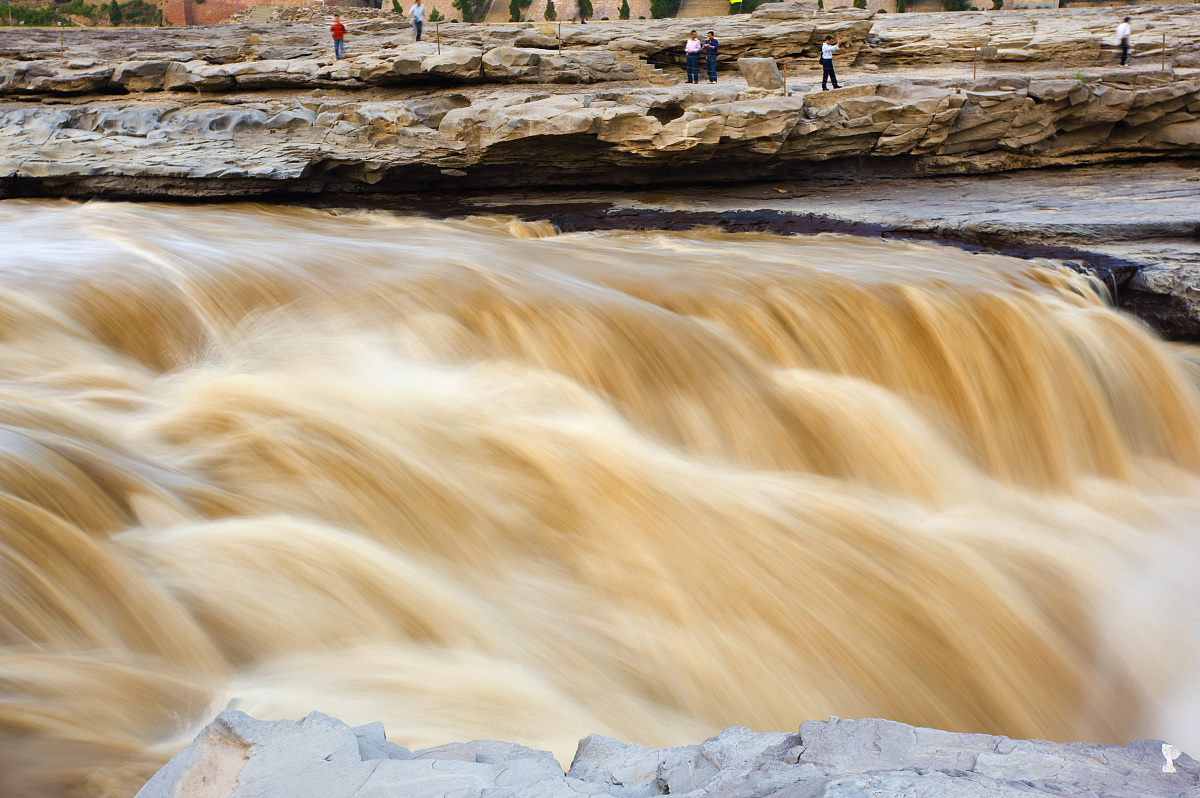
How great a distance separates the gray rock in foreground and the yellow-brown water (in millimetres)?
346

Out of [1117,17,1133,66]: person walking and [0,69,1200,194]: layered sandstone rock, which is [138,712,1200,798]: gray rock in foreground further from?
[1117,17,1133,66]: person walking

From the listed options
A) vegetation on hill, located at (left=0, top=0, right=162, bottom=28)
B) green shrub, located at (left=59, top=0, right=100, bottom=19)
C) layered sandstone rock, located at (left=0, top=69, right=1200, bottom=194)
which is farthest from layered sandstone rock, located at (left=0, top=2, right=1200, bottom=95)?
green shrub, located at (left=59, top=0, right=100, bottom=19)

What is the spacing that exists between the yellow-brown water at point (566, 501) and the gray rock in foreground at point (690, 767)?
1.14 ft

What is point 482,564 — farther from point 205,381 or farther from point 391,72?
point 391,72

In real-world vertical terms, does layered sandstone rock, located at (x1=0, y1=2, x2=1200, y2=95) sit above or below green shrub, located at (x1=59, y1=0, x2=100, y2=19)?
below

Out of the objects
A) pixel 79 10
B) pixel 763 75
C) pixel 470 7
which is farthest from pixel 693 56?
pixel 79 10

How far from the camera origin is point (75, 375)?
3.59 meters

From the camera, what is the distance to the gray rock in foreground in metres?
1.31

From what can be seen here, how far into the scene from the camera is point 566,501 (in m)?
3.15

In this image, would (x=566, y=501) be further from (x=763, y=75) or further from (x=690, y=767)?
(x=763, y=75)

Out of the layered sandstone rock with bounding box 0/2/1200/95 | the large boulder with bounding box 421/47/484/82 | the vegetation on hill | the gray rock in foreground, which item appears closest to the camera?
the gray rock in foreground

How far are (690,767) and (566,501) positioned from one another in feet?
5.68

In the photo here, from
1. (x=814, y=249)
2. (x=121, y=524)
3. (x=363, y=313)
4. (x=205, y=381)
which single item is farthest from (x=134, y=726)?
(x=814, y=249)

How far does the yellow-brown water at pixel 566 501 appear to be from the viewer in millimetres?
2123
